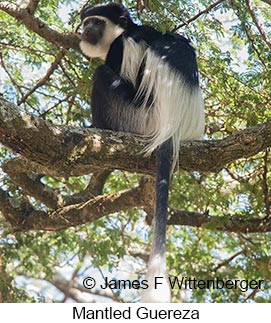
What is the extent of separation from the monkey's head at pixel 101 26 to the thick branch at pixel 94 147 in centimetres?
109

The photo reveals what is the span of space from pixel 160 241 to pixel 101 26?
1.80 meters

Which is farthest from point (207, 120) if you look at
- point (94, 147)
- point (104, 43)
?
point (94, 147)

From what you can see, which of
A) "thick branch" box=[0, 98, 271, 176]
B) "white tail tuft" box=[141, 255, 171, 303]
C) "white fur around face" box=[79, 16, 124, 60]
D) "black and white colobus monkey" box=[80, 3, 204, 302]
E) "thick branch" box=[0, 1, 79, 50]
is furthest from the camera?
"white fur around face" box=[79, 16, 124, 60]

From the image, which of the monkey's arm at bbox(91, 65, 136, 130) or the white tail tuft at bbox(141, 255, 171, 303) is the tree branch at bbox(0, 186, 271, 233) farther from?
the white tail tuft at bbox(141, 255, 171, 303)

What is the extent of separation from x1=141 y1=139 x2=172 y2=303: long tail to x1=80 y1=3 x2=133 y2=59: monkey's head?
107 centimetres

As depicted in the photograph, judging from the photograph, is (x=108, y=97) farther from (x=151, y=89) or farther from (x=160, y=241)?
(x=160, y=241)

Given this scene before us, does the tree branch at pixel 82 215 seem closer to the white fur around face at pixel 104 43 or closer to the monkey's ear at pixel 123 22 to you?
the white fur around face at pixel 104 43

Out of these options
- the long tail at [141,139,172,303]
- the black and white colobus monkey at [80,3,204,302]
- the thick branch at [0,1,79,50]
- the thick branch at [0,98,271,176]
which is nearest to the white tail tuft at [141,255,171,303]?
the long tail at [141,139,172,303]

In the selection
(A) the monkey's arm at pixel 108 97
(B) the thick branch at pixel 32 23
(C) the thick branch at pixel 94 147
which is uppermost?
(B) the thick branch at pixel 32 23

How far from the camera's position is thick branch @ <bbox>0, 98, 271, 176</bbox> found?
8.63 ft

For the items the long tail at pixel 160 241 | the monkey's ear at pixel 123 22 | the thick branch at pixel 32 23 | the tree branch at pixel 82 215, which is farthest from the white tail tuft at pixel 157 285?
the monkey's ear at pixel 123 22

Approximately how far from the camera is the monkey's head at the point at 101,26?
13.0ft

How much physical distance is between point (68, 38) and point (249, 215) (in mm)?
1522

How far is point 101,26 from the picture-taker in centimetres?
405
